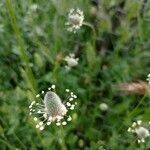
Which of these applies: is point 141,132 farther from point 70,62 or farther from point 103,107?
point 70,62

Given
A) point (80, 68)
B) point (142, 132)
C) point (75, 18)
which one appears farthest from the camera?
point (80, 68)

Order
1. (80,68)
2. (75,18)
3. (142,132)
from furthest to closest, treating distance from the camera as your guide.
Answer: (80,68)
(75,18)
(142,132)

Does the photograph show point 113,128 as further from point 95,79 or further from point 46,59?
point 46,59

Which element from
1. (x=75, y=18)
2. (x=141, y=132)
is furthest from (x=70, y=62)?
(x=141, y=132)

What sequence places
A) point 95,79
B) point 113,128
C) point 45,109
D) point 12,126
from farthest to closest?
point 95,79 → point 113,128 → point 12,126 → point 45,109

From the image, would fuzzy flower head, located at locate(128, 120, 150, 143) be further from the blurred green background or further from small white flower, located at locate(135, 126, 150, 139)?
the blurred green background

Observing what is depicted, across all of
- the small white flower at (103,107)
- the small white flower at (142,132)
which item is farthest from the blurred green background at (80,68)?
the small white flower at (142,132)

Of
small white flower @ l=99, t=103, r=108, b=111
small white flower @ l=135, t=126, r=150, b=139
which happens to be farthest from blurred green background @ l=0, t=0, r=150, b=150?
small white flower @ l=135, t=126, r=150, b=139

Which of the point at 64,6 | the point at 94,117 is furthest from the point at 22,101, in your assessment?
the point at 64,6

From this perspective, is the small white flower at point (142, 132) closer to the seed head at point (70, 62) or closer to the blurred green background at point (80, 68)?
the blurred green background at point (80, 68)
